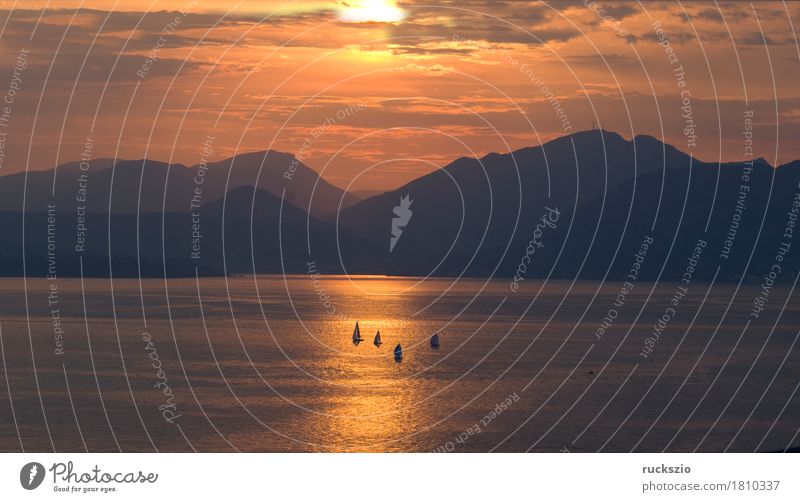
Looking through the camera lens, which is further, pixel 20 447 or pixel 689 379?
pixel 689 379

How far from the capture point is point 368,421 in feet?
307

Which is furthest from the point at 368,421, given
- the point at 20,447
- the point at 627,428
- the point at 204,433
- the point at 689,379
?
the point at 689,379

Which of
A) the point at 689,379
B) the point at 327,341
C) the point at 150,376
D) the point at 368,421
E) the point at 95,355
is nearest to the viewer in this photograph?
the point at 368,421

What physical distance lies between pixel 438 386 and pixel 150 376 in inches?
1324
